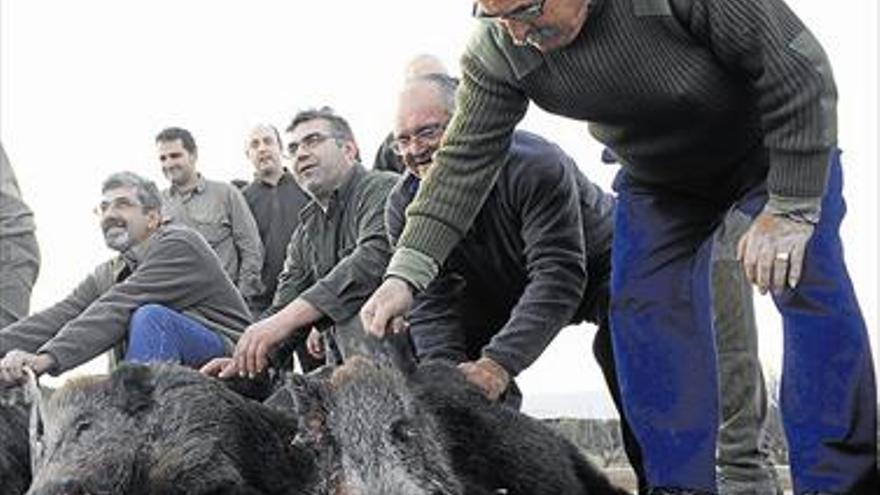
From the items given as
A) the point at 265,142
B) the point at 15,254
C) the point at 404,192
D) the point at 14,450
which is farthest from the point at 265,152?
the point at 14,450

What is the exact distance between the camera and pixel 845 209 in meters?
4.00

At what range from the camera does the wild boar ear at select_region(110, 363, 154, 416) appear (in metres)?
3.98

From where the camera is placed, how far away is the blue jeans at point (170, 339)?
19.4 feet

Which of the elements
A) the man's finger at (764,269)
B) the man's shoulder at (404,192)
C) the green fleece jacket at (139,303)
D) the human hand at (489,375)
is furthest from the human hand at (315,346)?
the man's finger at (764,269)

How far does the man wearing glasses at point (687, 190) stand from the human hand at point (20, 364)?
2.02m

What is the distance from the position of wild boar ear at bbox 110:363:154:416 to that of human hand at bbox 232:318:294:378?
3.00ft

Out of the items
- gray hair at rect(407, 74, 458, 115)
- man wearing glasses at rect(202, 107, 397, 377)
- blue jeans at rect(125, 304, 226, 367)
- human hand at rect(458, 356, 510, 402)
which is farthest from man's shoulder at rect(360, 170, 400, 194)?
human hand at rect(458, 356, 510, 402)

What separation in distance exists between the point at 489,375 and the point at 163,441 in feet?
4.14

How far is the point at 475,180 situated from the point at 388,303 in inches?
17.4

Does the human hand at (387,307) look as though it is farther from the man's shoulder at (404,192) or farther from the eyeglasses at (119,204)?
the eyeglasses at (119,204)

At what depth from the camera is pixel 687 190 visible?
4.32m

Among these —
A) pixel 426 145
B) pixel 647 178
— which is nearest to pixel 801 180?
pixel 647 178

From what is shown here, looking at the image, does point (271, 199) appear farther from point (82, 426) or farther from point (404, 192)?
point (82, 426)

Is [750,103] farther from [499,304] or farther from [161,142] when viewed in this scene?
[161,142]
